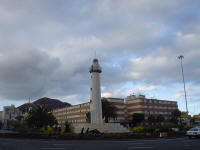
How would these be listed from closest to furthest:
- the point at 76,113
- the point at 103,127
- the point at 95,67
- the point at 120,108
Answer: the point at 103,127 → the point at 95,67 → the point at 120,108 → the point at 76,113

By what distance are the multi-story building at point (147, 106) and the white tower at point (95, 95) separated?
49.7 meters

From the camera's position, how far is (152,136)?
2922 cm

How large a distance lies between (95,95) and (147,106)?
5423cm

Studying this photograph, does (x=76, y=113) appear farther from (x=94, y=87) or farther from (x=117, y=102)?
(x=94, y=87)

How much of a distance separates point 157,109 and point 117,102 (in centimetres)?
2045

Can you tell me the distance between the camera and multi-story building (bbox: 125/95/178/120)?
88438mm

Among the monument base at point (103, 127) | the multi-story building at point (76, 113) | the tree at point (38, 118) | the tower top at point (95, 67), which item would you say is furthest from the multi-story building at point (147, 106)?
the tower top at point (95, 67)

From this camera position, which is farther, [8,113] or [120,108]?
[8,113]

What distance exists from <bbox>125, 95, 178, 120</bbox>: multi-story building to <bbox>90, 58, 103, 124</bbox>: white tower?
1956 inches

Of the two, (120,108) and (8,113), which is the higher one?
(120,108)

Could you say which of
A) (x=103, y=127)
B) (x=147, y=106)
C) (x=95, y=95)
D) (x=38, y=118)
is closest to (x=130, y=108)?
(x=147, y=106)

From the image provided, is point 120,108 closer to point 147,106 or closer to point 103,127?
point 147,106

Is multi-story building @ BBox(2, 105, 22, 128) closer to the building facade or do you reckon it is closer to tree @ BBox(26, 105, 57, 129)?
the building facade

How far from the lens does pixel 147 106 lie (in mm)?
90000
